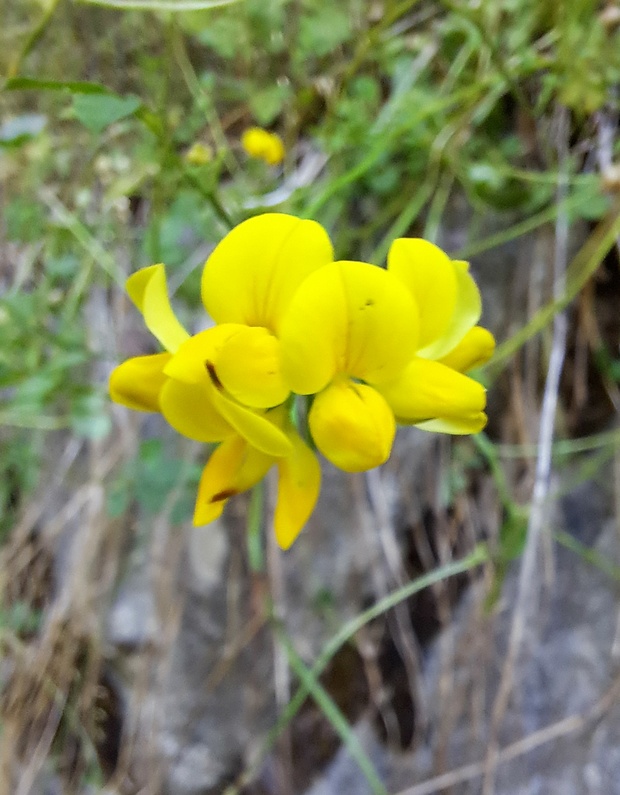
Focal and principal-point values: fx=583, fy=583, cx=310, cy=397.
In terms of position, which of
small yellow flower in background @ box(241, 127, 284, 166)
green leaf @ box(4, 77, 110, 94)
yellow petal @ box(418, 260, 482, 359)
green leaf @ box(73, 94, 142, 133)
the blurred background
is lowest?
the blurred background

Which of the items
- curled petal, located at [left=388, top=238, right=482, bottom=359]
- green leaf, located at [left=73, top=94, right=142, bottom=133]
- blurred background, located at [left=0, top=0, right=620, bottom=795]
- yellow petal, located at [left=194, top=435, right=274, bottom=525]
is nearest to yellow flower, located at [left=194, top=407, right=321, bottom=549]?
yellow petal, located at [left=194, top=435, right=274, bottom=525]

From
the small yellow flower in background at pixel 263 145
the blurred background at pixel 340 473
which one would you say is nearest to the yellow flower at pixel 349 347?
the blurred background at pixel 340 473

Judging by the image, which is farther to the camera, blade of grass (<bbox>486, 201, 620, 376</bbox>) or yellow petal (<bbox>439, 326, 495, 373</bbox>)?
blade of grass (<bbox>486, 201, 620, 376</bbox>)

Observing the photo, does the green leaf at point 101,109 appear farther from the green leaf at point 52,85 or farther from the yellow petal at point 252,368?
the yellow petal at point 252,368

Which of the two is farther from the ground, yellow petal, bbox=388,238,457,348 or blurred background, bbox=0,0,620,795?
yellow petal, bbox=388,238,457,348

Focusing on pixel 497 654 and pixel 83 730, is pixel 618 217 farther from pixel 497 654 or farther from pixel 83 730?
pixel 83 730

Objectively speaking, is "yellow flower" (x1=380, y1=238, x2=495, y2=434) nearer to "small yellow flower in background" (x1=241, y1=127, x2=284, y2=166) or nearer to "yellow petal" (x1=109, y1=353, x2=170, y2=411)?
"yellow petal" (x1=109, y1=353, x2=170, y2=411)

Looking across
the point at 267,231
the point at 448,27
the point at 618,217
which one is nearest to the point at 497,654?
the point at 618,217

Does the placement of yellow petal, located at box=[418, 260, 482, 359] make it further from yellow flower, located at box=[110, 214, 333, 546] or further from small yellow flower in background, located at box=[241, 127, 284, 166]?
small yellow flower in background, located at box=[241, 127, 284, 166]
